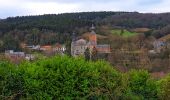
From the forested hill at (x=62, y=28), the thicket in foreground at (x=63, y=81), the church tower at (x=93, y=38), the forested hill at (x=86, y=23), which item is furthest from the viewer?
the forested hill at (x=86, y=23)

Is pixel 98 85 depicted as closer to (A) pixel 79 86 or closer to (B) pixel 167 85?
(A) pixel 79 86

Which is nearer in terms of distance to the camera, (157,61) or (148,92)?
(148,92)

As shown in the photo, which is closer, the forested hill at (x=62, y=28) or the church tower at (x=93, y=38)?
the church tower at (x=93, y=38)

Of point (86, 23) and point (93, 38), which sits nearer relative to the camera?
point (93, 38)

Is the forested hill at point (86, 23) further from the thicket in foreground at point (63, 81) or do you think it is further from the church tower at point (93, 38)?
the thicket in foreground at point (63, 81)

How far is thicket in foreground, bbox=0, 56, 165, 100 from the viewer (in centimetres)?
1097

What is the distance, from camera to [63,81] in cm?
1139

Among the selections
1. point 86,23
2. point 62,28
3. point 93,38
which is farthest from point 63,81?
point 86,23

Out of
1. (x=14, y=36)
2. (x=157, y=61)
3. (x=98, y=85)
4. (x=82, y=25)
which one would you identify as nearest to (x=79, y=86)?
(x=98, y=85)

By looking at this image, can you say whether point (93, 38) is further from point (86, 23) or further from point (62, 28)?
point (86, 23)

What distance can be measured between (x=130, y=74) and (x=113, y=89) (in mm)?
1083

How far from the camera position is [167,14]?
248 feet

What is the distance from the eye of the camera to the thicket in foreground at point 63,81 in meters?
11.0

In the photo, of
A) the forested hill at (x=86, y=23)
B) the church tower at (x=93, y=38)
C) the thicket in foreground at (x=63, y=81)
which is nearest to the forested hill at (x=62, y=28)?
the forested hill at (x=86, y=23)
